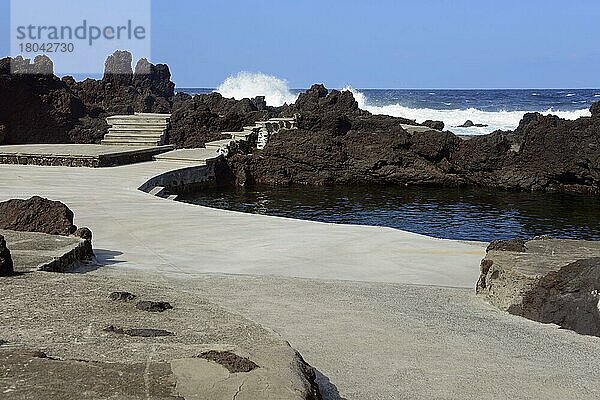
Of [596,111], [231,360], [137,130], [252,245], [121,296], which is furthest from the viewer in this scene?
[596,111]

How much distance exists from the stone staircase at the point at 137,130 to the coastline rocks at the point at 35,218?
48.6 feet

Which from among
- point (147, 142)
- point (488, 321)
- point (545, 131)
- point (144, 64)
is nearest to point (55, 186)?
point (147, 142)

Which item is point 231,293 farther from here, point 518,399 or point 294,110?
point 294,110

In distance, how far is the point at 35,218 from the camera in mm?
8211

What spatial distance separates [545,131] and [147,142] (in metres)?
11.4

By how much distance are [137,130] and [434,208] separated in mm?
9519

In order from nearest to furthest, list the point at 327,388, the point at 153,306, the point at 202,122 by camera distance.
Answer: the point at 327,388
the point at 153,306
the point at 202,122

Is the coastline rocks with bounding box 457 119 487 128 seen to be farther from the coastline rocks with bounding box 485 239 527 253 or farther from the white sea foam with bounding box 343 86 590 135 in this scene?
the coastline rocks with bounding box 485 239 527 253

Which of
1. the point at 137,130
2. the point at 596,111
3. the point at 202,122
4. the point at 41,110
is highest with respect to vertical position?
the point at 596,111

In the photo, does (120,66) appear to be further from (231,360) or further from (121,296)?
(231,360)

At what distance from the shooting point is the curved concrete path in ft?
15.0

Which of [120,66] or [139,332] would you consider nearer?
[139,332]

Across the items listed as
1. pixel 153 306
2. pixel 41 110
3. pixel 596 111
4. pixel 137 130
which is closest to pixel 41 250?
pixel 153 306

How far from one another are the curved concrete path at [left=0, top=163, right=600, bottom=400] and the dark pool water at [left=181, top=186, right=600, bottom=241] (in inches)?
201
